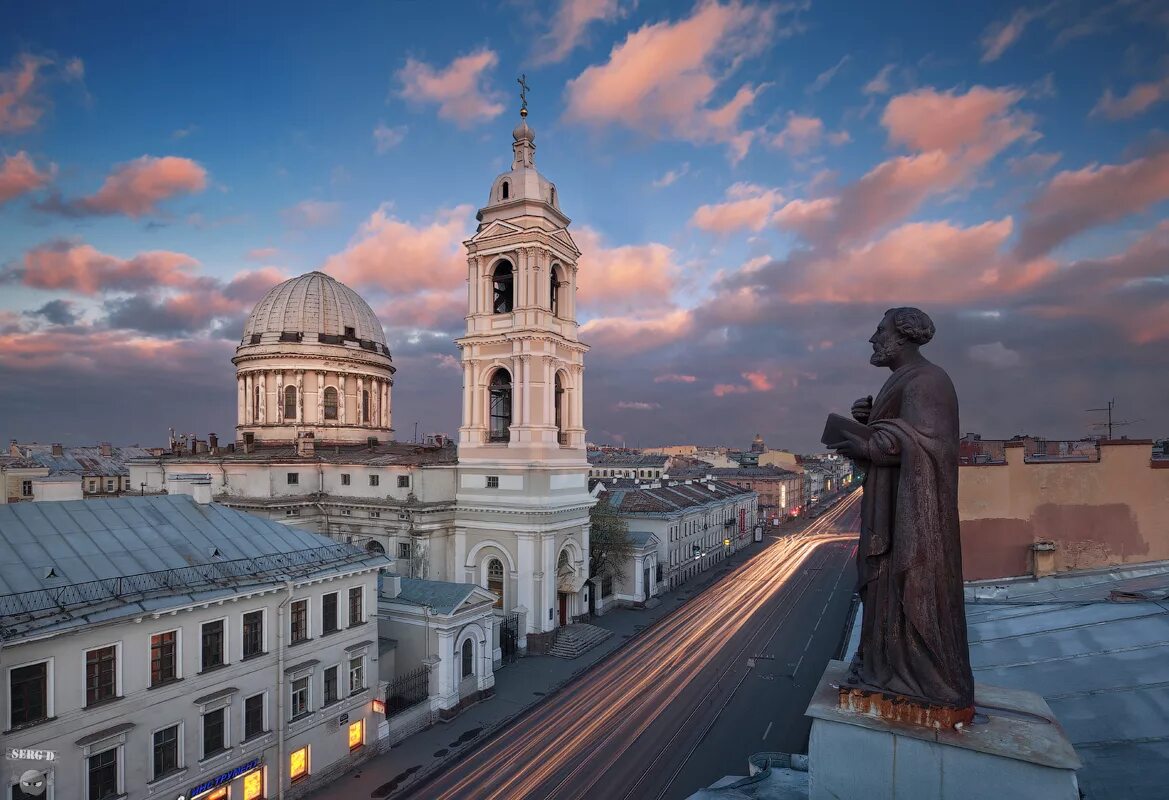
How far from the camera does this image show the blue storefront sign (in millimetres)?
21094

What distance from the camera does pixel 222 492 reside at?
4841cm

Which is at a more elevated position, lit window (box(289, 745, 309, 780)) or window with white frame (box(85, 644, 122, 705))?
window with white frame (box(85, 644, 122, 705))

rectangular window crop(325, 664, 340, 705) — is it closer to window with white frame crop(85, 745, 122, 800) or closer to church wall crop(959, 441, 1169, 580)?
window with white frame crop(85, 745, 122, 800)

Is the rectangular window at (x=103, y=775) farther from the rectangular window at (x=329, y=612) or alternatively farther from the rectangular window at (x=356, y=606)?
the rectangular window at (x=356, y=606)

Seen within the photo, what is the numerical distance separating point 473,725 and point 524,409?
792 inches

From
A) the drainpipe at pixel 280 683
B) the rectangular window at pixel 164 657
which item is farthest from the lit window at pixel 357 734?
the rectangular window at pixel 164 657

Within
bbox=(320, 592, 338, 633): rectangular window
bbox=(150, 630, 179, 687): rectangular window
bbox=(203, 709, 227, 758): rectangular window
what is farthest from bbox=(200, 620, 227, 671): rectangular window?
bbox=(320, 592, 338, 633): rectangular window

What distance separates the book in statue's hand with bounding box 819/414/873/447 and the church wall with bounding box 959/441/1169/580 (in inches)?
1018

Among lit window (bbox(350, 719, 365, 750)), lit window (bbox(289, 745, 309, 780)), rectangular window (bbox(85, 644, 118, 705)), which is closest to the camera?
rectangular window (bbox(85, 644, 118, 705))

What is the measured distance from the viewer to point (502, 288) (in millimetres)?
47344

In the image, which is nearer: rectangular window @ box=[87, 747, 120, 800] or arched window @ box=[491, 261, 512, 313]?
rectangular window @ box=[87, 747, 120, 800]

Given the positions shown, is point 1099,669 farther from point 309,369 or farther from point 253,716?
point 309,369

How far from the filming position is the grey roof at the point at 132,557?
61.3 feet

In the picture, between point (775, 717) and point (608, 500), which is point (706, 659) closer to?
point (775, 717)
